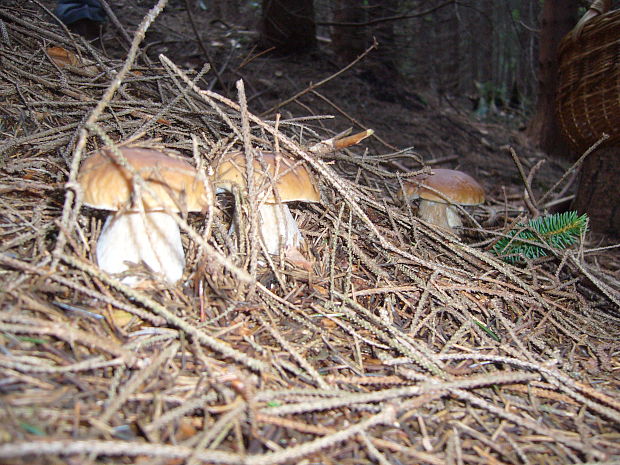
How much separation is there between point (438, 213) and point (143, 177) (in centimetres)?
187

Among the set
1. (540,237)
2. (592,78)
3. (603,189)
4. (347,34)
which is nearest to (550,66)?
(347,34)

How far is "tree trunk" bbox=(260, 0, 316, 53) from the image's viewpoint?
5.67m

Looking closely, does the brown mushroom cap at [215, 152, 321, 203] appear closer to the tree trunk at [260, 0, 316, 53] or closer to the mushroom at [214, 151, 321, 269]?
the mushroom at [214, 151, 321, 269]

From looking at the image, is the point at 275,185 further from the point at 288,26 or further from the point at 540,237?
the point at 288,26

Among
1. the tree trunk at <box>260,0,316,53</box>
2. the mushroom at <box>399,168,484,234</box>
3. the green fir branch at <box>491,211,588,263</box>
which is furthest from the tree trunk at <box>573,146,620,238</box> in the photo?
the tree trunk at <box>260,0,316,53</box>

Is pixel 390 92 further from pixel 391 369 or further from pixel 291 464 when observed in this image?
pixel 291 464

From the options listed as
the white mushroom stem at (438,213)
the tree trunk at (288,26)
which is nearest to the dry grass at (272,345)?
the white mushroom stem at (438,213)

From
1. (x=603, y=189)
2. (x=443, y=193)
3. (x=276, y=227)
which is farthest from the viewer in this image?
(x=603, y=189)

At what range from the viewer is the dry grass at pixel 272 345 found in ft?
3.04

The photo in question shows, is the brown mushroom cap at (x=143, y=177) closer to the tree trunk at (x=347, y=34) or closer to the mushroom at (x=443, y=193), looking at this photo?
the mushroom at (x=443, y=193)

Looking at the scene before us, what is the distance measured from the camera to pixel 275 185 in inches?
58.5

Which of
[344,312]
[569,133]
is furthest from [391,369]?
[569,133]

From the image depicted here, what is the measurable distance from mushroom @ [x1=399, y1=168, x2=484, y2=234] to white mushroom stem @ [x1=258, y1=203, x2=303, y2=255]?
2.68ft

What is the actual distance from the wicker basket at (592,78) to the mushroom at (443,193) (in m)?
0.93
